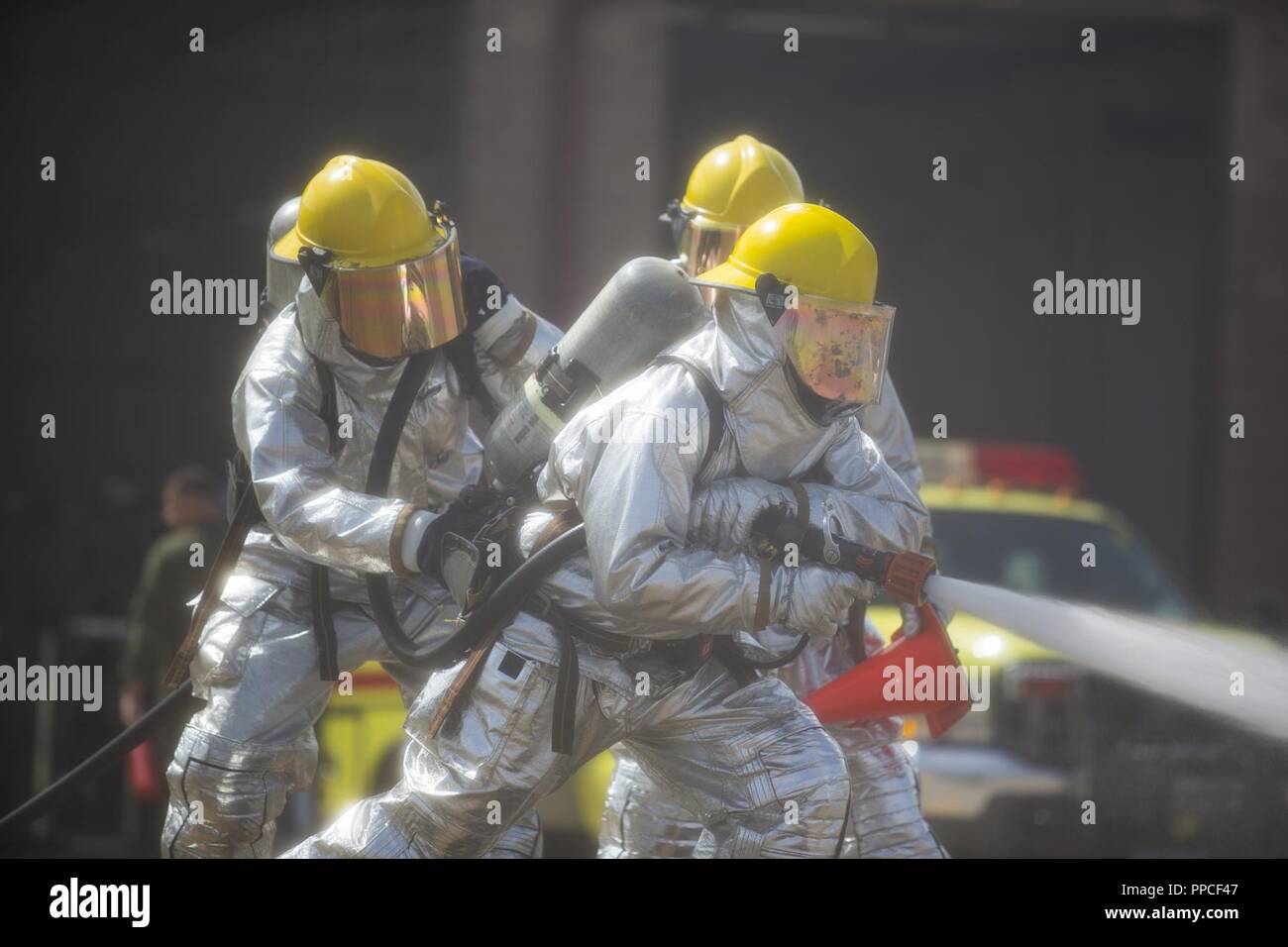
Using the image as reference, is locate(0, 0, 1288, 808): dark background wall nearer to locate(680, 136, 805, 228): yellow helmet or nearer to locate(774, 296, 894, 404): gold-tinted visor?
locate(680, 136, 805, 228): yellow helmet

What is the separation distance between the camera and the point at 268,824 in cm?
433

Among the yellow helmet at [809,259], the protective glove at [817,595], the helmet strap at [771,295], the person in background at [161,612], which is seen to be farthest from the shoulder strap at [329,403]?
the person in background at [161,612]

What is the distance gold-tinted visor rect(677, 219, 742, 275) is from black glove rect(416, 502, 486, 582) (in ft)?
3.80

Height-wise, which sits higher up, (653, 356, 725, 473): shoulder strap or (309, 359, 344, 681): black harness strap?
(653, 356, 725, 473): shoulder strap

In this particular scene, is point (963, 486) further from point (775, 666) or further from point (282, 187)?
point (282, 187)

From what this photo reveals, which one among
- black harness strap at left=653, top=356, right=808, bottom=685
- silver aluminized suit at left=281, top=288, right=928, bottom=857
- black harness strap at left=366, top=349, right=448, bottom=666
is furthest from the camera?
black harness strap at left=366, top=349, right=448, bottom=666

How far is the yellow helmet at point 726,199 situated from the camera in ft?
15.6

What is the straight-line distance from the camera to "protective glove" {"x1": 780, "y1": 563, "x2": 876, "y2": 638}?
3576 millimetres

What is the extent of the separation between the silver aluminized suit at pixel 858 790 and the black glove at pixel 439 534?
0.84 m

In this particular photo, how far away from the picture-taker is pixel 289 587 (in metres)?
4.38

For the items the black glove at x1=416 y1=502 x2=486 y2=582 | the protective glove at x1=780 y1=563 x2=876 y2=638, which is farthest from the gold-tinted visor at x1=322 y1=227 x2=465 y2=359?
the protective glove at x1=780 y1=563 x2=876 y2=638

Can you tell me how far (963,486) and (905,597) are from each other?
13.1ft

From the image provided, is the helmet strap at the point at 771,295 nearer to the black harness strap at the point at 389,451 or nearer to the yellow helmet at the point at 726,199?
the black harness strap at the point at 389,451
